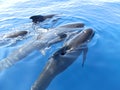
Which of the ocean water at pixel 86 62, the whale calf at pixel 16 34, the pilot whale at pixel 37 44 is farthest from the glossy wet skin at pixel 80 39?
the whale calf at pixel 16 34

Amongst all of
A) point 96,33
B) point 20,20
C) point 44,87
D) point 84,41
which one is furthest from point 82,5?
point 44,87

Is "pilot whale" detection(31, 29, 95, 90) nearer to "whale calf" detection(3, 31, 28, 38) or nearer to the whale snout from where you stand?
the whale snout

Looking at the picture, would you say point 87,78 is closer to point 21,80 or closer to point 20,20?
point 21,80

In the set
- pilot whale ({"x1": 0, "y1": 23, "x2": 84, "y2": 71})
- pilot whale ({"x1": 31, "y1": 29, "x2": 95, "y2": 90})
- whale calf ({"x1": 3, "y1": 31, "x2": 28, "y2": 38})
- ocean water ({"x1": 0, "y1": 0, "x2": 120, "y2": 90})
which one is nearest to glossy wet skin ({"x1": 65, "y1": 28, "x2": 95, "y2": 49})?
pilot whale ({"x1": 31, "y1": 29, "x2": 95, "y2": 90})

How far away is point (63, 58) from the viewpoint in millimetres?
6453

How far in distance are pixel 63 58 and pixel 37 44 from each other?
44.5 inches

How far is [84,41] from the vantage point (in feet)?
23.5

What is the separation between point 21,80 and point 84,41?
1.75 metres

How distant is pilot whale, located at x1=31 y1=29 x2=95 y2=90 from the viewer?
19.7ft

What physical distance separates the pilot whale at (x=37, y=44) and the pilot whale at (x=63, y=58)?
53 cm

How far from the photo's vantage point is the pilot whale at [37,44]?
22.6ft

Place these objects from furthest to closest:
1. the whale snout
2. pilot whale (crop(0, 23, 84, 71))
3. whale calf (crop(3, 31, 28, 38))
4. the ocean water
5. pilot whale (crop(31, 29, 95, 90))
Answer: whale calf (crop(3, 31, 28, 38))
the whale snout
pilot whale (crop(0, 23, 84, 71))
the ocean water
pilot whale (crop(31, 29, 95, 90))

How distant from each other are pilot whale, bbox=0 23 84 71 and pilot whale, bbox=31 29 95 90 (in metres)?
0.53

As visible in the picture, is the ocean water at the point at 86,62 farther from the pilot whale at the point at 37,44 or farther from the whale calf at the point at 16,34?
the whale calf at the point at 16,34
